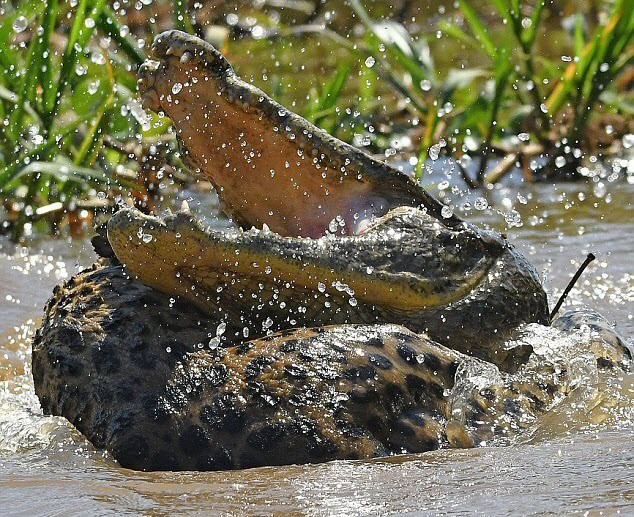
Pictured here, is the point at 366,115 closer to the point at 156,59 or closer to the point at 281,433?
the point at 156,59

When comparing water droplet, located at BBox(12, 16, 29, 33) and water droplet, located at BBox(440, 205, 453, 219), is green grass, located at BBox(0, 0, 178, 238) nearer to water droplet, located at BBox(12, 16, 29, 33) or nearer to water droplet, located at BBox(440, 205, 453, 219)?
water droplet, located at BBox(12, 16, 29, 33)

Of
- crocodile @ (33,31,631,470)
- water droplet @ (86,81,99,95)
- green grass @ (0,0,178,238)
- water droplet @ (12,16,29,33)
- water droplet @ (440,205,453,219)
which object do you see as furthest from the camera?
water droplet @ (86,81,99,95)

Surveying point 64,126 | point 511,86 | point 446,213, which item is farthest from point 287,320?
point 511,86

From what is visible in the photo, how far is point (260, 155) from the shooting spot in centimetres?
380

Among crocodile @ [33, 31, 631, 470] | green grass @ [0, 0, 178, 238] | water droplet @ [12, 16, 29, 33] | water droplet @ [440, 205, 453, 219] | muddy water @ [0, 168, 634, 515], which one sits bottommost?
muddy water @ [0, 168, 634, 515]

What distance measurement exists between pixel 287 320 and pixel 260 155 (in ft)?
1.93

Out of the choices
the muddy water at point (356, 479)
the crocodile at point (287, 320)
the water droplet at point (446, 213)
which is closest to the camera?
the muddy water at point (356, 479)

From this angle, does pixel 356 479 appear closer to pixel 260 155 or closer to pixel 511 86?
pixel 260 155

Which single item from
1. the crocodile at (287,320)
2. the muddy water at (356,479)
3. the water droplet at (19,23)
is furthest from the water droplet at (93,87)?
the crocodile at (287,320)

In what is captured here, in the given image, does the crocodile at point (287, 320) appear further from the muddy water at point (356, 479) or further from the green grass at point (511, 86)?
the green grass at point (511, 86)

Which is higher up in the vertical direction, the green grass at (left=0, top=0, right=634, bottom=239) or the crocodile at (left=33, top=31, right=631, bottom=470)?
the green grass at (left=0, top=0, right=634, bottom=239)

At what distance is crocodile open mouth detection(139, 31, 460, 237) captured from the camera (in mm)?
3648

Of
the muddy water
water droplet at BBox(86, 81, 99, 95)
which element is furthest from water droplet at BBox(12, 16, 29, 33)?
the muddy water

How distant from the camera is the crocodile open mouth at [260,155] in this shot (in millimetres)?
3648
